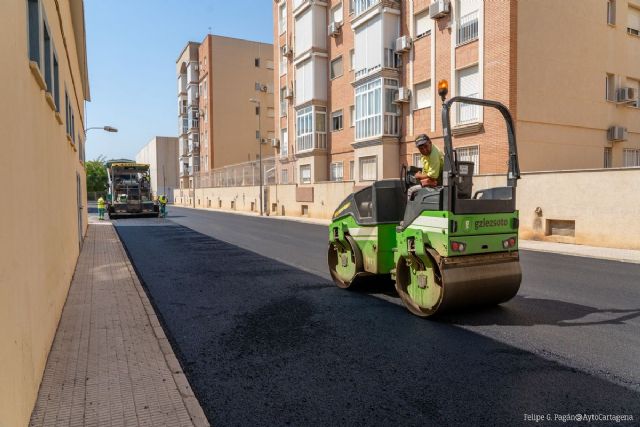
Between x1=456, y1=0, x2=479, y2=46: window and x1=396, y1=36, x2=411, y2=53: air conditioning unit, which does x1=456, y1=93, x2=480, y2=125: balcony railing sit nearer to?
x1=456, y1=0, x2=479, y2=46: window

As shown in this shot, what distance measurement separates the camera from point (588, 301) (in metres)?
6.55

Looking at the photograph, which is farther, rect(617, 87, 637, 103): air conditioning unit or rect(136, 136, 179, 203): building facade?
rect(136, 136, 179, 203): building facade

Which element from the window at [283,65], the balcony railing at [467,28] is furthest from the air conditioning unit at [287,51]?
the balcony railing at [467,28]

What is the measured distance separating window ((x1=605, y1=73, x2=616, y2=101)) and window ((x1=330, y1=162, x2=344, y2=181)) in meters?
14.1

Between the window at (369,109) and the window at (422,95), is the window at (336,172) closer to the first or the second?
the window at (369,109)

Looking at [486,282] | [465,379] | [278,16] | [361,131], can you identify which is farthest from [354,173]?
[465,379]

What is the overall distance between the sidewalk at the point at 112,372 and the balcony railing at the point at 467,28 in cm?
1694

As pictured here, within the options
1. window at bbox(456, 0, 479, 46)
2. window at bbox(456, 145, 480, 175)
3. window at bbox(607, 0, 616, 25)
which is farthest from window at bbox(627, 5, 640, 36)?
window at bbox(456, 145, 480, 175)

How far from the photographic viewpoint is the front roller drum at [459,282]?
5.32 m

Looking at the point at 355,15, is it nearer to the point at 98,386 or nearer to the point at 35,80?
the point at 35,80

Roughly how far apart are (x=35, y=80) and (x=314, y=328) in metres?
3.97

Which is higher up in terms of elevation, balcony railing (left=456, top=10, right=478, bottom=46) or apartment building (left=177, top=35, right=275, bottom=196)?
apartment building (left=177, top=35, right=275, bottom=196)

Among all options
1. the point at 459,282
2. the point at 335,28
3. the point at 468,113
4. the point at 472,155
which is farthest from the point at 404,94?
the point at 459,282

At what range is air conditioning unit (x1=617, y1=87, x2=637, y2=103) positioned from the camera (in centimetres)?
1984
